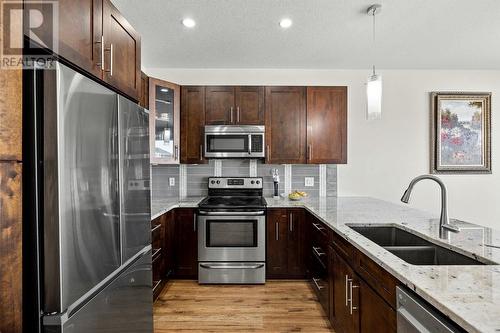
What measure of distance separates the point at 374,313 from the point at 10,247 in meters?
1.56

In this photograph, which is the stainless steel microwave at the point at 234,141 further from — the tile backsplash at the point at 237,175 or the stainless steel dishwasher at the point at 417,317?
the stainless steel dishwasher at the point at 417,317

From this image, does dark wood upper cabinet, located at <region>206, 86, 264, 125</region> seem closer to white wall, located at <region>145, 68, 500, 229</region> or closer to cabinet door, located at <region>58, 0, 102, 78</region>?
white wall, located at <region>145, 68, 500, 229</region>

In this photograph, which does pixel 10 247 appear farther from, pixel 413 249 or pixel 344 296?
pixel 413 249

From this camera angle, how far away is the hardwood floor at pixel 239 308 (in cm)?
238

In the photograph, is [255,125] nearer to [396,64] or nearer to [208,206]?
[208,206]

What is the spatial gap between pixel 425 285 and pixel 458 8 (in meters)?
2.45

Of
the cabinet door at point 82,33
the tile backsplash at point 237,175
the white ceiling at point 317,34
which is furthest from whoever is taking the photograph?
the tile backsplash at point 237,175

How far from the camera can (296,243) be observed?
3264mm

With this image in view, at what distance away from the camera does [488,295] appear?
968 millimetres

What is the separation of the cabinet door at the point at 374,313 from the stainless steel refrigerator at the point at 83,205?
127 centimetres

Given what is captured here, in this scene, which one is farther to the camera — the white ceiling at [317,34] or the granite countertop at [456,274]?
the white ceiling at [317,34]

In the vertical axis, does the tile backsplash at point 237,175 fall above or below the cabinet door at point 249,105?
below

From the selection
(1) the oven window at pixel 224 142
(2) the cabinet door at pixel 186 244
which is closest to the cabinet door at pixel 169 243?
(2) the cabinet door at pixel 186 244

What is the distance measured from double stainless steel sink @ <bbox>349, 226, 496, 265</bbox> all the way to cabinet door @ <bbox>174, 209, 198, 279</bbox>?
1.82 meters
